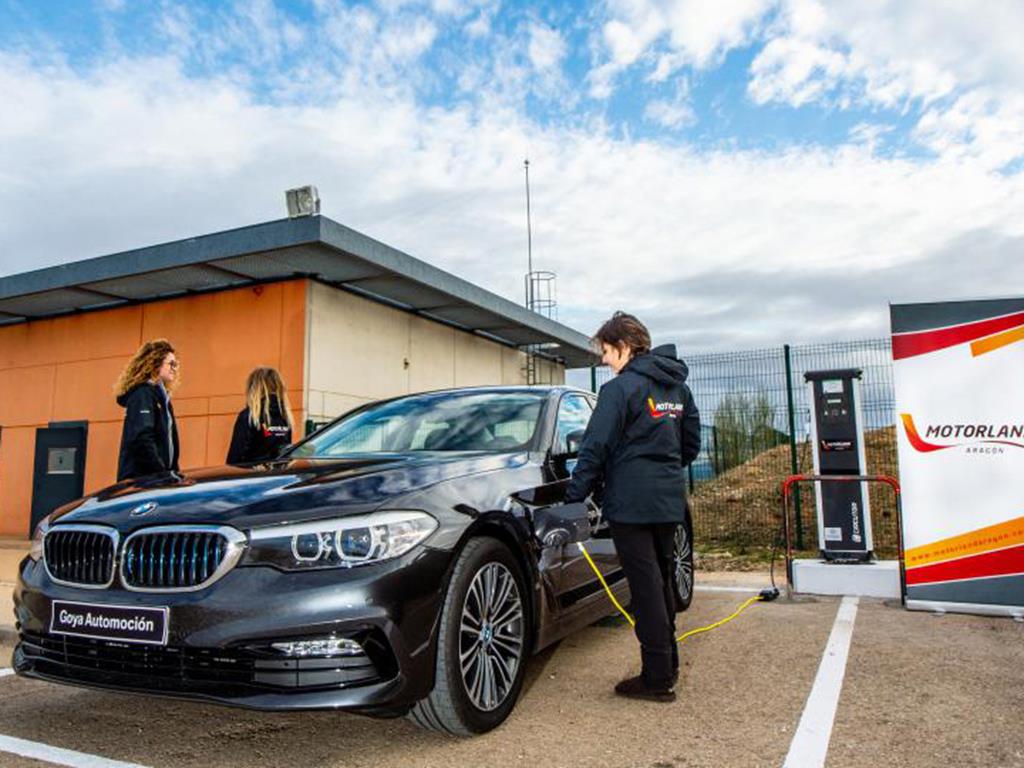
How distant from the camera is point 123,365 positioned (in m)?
12.1

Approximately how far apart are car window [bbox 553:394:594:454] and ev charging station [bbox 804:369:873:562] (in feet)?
8.80

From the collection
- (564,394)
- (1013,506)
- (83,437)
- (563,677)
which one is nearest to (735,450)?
(1013,506)

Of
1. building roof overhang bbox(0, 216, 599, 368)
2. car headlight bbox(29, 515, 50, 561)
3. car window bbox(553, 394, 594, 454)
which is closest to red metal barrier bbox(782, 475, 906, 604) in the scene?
car window bbox(553, 394, 594, 454)

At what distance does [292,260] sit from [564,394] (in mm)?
6472

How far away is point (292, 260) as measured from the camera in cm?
1002

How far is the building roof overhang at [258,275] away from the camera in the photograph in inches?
374

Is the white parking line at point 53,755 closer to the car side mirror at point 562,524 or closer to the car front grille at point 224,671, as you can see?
the car front grille at point 224,671

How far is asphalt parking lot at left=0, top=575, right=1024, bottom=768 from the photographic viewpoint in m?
2.88

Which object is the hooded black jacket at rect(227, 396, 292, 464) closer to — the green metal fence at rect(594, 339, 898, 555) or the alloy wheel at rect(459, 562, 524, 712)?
the alloy wheel at rect(459, 562, 524, 712)

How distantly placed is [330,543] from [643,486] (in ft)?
4.80

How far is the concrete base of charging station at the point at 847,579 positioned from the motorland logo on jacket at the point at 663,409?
3.43m

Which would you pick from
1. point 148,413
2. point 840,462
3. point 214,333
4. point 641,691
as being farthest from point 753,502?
point 214,333

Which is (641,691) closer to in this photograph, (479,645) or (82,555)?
(479,645)

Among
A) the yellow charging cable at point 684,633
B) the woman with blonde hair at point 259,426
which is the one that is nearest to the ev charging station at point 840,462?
the yellow charging cable at point 684,633
